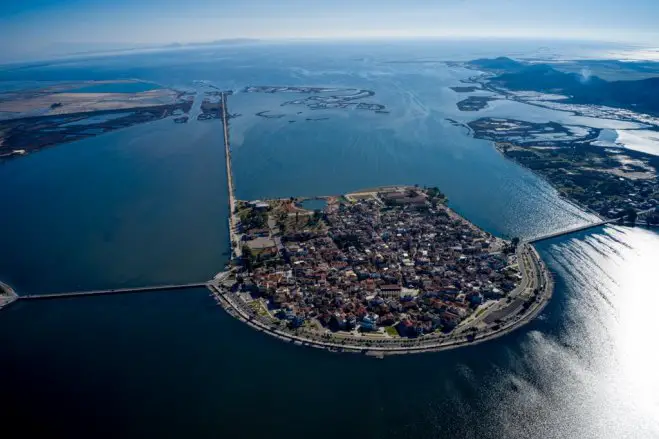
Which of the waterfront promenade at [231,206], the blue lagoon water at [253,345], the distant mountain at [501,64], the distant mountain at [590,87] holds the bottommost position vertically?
the blue lagoon water at [253,345]

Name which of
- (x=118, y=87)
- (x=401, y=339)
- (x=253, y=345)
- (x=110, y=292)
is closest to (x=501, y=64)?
(x=118, y=87)

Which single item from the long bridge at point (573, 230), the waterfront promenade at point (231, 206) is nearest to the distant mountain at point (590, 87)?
the long bridge at point (573, 230)

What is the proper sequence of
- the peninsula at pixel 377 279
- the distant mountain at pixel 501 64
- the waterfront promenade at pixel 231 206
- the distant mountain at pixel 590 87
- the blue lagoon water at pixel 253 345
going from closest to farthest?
1. the blue lagoon water at pixel 253 345
2. the peninsula at pixel 377 279
3. the waterfront promenade at pixel 231 206
4. the distant mountain at pixel 590 87
5. the distant mountain at pixel 501 64

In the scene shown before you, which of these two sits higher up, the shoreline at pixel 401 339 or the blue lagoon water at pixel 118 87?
the blue lagoon water at pixel 118 87

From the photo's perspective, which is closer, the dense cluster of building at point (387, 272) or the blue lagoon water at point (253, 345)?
the blue lagoon water at point (253, 345)

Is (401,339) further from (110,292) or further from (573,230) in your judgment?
(573,230)

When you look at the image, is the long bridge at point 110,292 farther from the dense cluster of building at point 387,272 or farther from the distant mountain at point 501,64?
the distant mountain at point 501,64

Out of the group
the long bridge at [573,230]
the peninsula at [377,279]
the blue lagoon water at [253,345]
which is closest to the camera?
the blue lagoon water at [253,345]

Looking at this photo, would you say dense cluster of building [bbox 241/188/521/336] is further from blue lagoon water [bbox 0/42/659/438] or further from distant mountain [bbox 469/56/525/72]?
distant mountain [bbox 469/56/525/72]
